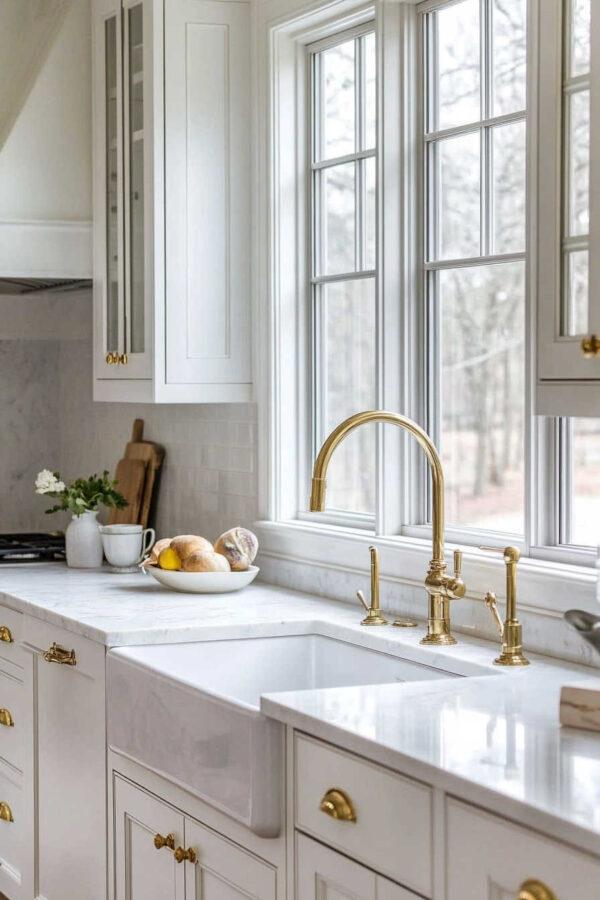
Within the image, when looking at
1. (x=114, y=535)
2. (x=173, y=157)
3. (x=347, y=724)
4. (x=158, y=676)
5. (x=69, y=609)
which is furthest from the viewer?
(x=114, y=535)

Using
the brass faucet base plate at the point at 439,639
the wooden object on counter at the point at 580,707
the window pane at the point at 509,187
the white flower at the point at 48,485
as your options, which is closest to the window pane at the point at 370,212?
the window pane at the point at 509,187

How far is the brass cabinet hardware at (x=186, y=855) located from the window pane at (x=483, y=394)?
102 centimetres

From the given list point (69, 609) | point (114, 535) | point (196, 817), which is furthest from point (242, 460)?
point (196, 817)

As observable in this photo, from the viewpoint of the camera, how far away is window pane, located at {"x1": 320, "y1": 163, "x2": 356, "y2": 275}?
3.64 m

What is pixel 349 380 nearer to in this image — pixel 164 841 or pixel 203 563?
pixel 203 563

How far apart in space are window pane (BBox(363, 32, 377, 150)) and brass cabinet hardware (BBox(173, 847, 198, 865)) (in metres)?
1.91

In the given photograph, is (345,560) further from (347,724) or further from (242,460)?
(347,724)

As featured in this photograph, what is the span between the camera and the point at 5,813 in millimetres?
3717

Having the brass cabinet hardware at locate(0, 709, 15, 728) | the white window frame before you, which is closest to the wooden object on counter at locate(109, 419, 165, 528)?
the white window frame

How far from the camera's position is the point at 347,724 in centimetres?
207

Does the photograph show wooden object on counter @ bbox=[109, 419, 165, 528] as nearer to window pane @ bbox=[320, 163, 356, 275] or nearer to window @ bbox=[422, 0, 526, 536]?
window pane @ bbox=[320, 163, 356, 275]

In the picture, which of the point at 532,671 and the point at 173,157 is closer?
the point at 532,671

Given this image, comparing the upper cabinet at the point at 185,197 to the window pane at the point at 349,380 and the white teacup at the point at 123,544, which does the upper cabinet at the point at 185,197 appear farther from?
the white teacup at the point at 123,544

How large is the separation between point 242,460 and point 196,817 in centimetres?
154
